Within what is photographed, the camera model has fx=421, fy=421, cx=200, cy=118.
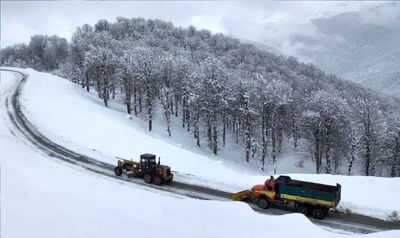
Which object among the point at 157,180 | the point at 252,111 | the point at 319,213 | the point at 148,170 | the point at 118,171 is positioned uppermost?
the point at 252,111

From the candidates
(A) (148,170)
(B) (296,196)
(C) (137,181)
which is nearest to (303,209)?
(B) (296,196)

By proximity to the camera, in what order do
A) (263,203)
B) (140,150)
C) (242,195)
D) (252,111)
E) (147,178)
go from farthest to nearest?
(252,111)
(140,150)
(147,178)
(242,195)
(263,203)

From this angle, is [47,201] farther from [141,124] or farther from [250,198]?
[141,124]

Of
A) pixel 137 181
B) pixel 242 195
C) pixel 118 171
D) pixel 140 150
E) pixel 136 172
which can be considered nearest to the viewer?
pixel 242 195

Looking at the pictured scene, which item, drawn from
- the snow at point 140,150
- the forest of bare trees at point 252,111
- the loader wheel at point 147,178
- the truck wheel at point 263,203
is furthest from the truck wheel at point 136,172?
the forest of bare trees at point 252,111

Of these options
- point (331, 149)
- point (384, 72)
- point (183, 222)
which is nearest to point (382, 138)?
point (331, 149)

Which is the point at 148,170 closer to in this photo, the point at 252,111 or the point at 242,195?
the point at 242,195

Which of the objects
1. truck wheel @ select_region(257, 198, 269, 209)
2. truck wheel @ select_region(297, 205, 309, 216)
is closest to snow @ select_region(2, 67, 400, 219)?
truck wheel @ select_region(297, 205, 309, 216)

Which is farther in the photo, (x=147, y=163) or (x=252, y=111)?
(x=252, y=111)
